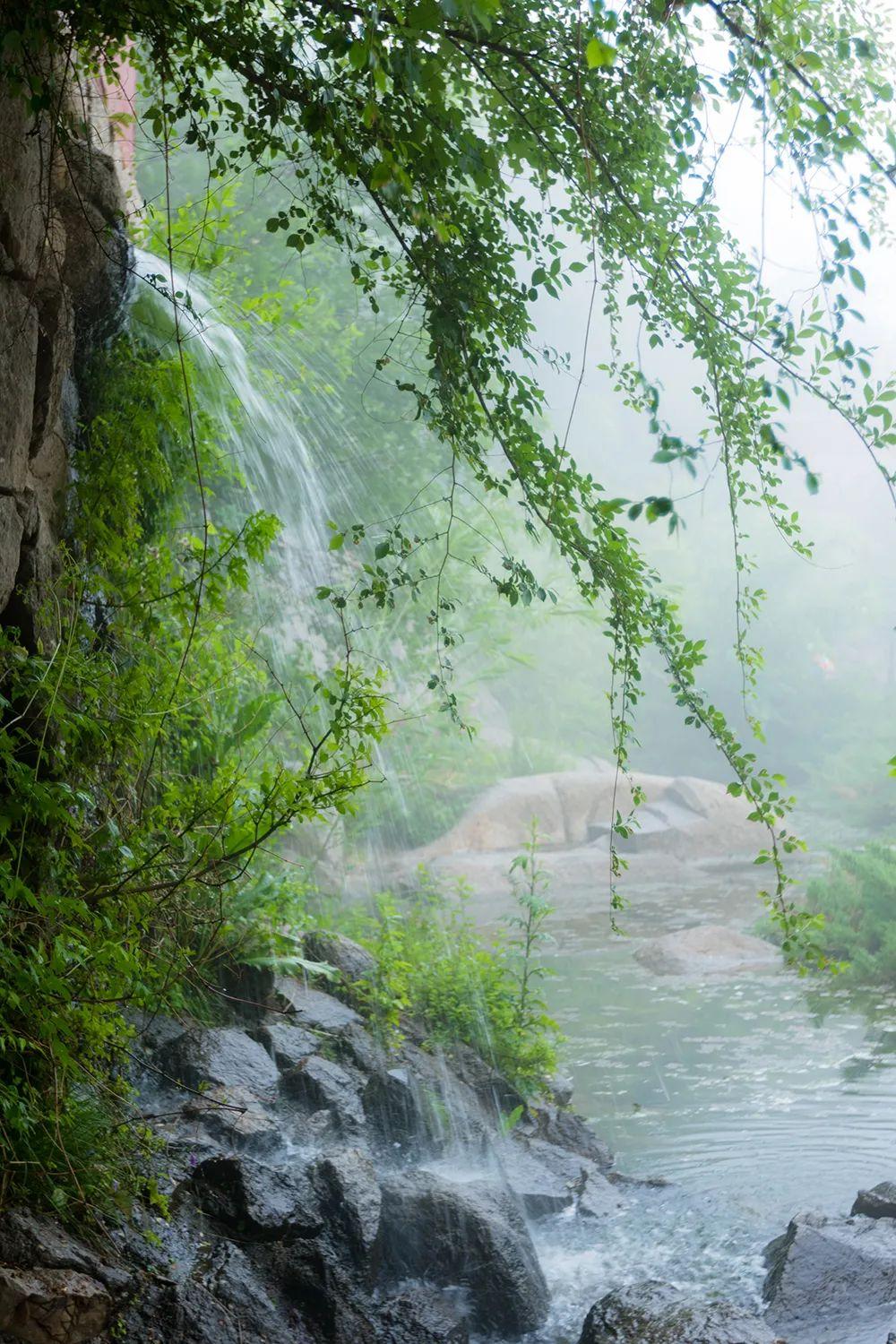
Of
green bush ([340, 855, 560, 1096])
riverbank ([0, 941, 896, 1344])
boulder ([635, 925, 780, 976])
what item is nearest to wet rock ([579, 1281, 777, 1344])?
riverbank ([0, 941, 896, 1344])

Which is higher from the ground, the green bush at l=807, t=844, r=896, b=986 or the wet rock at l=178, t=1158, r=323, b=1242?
the green bush at l=807, t=844, r=896, b=986

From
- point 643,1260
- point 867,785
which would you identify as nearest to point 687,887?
point 867,785

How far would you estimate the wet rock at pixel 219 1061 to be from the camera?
4.44 meters

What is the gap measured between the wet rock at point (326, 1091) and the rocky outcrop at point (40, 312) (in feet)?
8.45

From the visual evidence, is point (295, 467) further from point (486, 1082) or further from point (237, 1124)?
point (237, 1124)

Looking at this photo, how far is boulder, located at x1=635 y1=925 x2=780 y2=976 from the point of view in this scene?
1055 centimetres

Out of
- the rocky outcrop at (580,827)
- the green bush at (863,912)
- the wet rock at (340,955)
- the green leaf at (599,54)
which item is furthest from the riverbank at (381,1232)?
the rocky outcrop at (580,827)

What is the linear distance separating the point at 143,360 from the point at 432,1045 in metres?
3.93

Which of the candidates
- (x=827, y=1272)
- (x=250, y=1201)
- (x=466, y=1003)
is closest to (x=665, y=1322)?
(x=827, y=1272)

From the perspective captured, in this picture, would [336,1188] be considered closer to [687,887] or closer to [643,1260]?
[643,1260]

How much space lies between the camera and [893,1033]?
327 inches

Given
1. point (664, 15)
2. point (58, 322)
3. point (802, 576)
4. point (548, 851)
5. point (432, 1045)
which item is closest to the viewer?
point (664, 15)

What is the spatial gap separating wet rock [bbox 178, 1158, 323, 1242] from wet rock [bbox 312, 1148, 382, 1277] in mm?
131

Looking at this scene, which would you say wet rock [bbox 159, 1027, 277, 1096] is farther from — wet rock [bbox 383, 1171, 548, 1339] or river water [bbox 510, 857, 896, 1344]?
river water [bbox 510, 857, 896, 1344]
